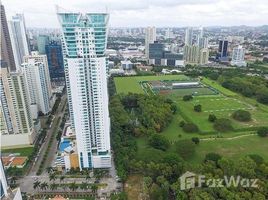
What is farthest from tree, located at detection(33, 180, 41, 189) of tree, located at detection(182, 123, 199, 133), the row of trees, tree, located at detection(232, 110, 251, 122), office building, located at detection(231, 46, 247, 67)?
office building, located at detection(231, 46, 247, 67)

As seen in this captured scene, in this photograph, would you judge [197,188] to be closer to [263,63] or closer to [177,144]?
[177,144]

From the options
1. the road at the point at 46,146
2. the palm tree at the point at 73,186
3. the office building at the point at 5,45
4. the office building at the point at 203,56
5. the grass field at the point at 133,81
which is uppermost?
the office building at the point at 5,45

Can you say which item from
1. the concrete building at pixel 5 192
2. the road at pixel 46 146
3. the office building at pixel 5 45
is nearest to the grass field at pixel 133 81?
the road at pixel 46 146

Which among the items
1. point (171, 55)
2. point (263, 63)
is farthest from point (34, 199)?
point (263, 63)

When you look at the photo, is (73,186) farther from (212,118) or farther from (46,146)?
(212,118)

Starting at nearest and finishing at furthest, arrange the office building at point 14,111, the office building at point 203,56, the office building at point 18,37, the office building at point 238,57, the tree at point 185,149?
the tree at point 185,149, the office building at point 14,111, the office building at point 18,37, the office building at point 238,57, the office building at point 203,56

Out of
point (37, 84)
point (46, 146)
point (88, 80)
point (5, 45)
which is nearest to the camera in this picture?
point (88, 80)

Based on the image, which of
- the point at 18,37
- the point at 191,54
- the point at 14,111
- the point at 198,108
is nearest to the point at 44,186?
the point at 14,111

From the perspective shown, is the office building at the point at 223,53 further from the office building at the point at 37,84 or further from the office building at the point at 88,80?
the office building at the point at 88,80

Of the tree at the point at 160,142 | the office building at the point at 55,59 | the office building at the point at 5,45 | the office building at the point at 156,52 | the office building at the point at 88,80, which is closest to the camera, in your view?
the office building at the point at 88,80
